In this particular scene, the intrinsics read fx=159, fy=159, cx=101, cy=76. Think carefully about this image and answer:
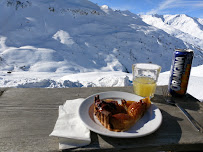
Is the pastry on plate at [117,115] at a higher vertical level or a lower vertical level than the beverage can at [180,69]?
lower

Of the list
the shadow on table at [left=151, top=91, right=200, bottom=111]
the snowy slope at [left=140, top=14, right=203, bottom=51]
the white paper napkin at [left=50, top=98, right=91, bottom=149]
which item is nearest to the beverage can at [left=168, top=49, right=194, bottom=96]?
the shadow on table at [left=151, top=91, right=200, bottom=111]

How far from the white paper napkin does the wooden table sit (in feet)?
0.13

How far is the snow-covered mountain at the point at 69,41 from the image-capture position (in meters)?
6.05

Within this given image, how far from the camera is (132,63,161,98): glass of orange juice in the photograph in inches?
53.9

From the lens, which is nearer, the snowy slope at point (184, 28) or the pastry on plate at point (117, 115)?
the pastry on plate at point (117, 115)

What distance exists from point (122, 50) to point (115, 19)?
4119 mm

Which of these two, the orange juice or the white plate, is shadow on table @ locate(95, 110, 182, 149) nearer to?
the white plate

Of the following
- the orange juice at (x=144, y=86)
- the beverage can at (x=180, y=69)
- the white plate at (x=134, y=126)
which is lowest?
the white plate at (x=134, y=126)

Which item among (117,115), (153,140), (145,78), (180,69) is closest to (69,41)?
(145,78)

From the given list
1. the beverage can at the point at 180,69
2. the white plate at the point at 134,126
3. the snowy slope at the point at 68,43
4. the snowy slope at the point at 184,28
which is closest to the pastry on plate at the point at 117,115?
the white plate at the point at 134,126

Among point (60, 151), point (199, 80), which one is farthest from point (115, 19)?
point (60, 151)

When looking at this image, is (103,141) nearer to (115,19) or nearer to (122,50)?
(122,50)

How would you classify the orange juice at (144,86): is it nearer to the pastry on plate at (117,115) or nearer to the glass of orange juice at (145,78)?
the glass of orange juice at (145,78)

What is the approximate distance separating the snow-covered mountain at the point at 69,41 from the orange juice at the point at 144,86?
14.1 feet
